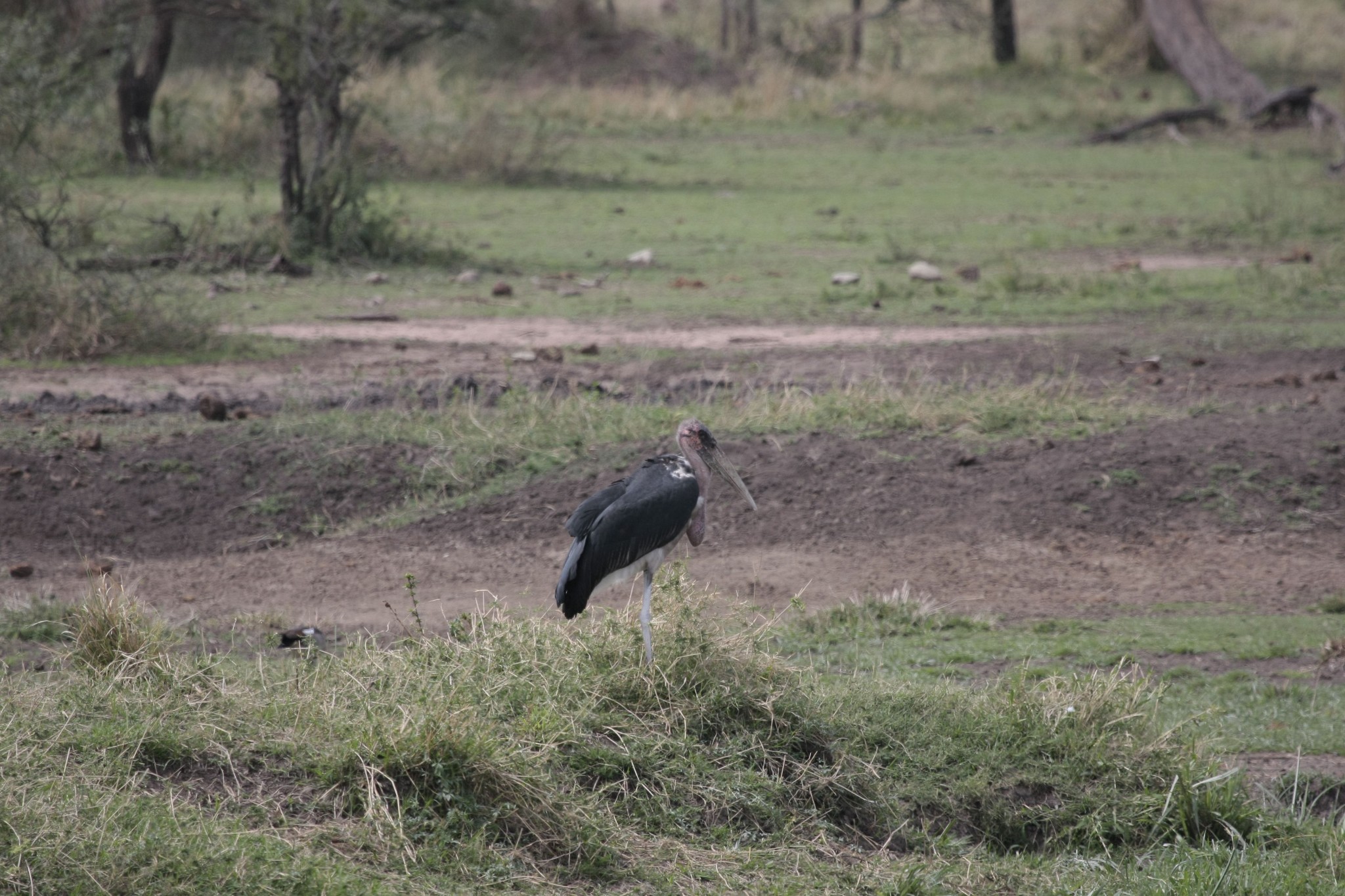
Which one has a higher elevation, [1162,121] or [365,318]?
[1162,121]

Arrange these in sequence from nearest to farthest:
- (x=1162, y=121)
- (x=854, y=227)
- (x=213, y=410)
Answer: (x=213, y=410) → (x=854, y=227) → (x=1162, y=121)

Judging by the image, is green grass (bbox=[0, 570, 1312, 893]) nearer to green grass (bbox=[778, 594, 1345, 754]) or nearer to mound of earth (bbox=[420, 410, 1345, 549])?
green grass (bbox=[778, 594, 1345, 754])

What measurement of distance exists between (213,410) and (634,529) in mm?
4773

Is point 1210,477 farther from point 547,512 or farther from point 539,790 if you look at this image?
point 539,790

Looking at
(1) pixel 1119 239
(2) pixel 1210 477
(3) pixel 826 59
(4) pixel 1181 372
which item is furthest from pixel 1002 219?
(3) pixel 826 59

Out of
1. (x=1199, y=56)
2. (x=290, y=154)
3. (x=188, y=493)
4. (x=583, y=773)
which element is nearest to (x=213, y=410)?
(x=188, y=493)

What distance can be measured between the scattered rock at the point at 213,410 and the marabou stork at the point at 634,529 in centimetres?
449

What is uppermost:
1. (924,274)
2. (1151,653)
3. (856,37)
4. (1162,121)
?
(856,37)

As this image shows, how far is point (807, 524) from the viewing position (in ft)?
24.5

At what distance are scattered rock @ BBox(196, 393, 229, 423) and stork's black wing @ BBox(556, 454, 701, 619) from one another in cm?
453

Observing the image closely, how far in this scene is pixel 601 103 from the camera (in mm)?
24484

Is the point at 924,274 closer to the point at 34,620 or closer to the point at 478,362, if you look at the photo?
the point at 478,362

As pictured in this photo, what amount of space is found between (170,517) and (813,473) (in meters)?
3.21

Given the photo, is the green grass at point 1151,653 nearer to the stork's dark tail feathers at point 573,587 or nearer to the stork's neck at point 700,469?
the stork's neck at point 700,469
